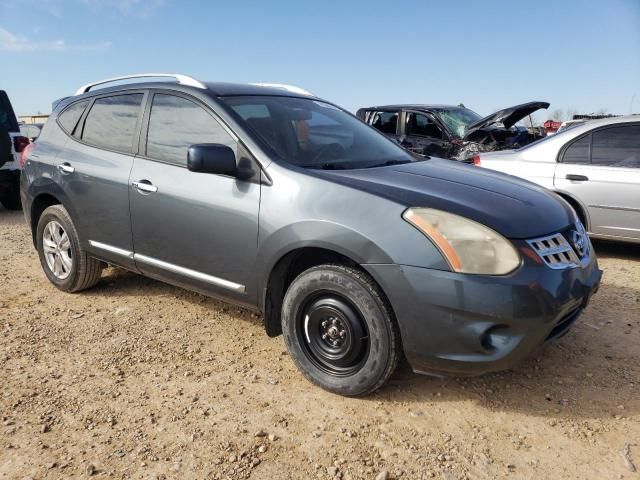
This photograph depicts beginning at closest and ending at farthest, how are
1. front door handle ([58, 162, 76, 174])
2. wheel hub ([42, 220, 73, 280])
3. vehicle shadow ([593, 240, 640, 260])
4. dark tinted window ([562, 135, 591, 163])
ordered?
1. front door handle ([58, 162, 76, 174])
2. wheel hub ([42, 220, 73, 280])
3. dark tinted window ([562, 135, 591, 163])
4. vehicle shadow ([593, 240, 640, 260])

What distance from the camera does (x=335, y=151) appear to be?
10.6 ft

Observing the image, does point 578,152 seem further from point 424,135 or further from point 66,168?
point 66,168

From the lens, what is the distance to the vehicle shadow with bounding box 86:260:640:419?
2678 mm

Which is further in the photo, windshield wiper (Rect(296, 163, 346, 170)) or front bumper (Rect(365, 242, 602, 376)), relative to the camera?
windshield wiper (Rect(296, 163, 346, 170))

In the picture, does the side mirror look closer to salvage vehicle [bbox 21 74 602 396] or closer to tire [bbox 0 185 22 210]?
salvage vehicle [bbox 21 74 602 396]

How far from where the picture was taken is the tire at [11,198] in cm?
821

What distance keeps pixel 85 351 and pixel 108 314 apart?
63 cm

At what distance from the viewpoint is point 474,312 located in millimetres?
2295

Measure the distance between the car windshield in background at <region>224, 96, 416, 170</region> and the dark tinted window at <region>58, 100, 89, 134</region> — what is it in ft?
5.20

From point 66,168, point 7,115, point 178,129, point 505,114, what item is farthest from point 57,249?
point 505,114

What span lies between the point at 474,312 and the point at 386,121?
706cm

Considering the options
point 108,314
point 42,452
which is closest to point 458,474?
point 42,452

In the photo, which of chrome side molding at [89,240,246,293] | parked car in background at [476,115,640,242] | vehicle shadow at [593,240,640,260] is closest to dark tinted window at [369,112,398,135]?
parked car in background at [476,115,640,242]

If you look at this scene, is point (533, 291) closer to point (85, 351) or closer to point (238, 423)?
point (238, 423)
